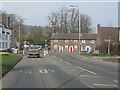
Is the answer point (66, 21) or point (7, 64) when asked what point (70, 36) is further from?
point (7, 64)

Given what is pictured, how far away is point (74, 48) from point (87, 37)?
252 inches

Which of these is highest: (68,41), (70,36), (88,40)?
(70,36)

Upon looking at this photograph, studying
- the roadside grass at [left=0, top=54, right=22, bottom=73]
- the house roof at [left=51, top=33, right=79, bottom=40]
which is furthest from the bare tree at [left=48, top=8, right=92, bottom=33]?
the roadside grass at [left=0, top=54, right=22, bottom=73]

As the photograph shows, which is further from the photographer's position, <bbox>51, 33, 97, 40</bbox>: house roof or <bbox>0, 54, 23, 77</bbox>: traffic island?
<bbox>51, 33, 97, 40</bbox>: house roof

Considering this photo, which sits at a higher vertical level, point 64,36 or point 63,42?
point 64,36

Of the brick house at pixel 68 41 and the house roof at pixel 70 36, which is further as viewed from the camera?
the brick house at pixel 68 41

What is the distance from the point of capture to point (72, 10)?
410 feet

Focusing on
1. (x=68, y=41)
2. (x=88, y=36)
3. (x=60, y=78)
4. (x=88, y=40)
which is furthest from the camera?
(x=68, y=41)

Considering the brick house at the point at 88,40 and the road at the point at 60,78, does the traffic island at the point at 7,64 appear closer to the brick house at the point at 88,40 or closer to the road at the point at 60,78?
the road at the point at 60,78

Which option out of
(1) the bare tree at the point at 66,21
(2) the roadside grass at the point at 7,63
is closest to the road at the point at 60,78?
(2) the roadside grass at the point at 7,63

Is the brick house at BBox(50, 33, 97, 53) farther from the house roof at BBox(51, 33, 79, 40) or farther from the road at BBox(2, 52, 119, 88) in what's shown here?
the road at BBox(2, 52, 119, 88)

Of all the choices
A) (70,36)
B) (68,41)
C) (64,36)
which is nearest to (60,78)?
(70,36)

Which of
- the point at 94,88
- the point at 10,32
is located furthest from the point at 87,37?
the point at 94,88

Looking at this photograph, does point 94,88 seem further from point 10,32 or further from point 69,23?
point 69,23
